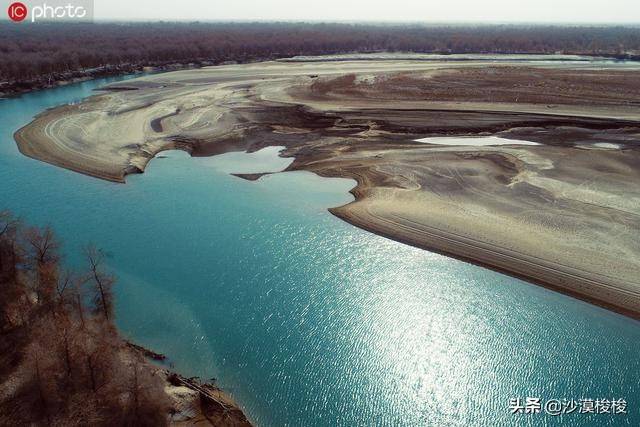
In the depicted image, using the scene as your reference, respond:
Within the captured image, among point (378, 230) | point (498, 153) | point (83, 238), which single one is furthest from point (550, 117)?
point (83, 238)

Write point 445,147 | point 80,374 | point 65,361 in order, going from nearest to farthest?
point 80,374 < point 65,361 < point 445,147

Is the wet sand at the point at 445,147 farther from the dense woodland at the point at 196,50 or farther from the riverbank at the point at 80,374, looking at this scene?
the dense woodland at the point at 196,50

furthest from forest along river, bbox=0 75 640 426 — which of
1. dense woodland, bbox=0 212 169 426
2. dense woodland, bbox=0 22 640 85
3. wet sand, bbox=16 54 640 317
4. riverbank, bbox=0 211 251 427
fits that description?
dense woodland, bbox=0 22 640 85

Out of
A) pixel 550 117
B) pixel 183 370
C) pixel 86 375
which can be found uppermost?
pixel 550 117

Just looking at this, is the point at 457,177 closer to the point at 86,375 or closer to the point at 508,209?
the point at 508,209

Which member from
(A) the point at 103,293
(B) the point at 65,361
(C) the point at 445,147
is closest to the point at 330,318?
(A) the point at 103,293

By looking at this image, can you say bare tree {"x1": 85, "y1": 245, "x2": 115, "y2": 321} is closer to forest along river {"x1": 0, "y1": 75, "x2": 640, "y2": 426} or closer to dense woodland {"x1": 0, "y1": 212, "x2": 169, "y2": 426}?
dense woodland {"x1": 0, "y1": 212, "x2": 169, "y2": 426}

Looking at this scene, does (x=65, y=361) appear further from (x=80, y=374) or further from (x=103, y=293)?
(x=103, y=293)
